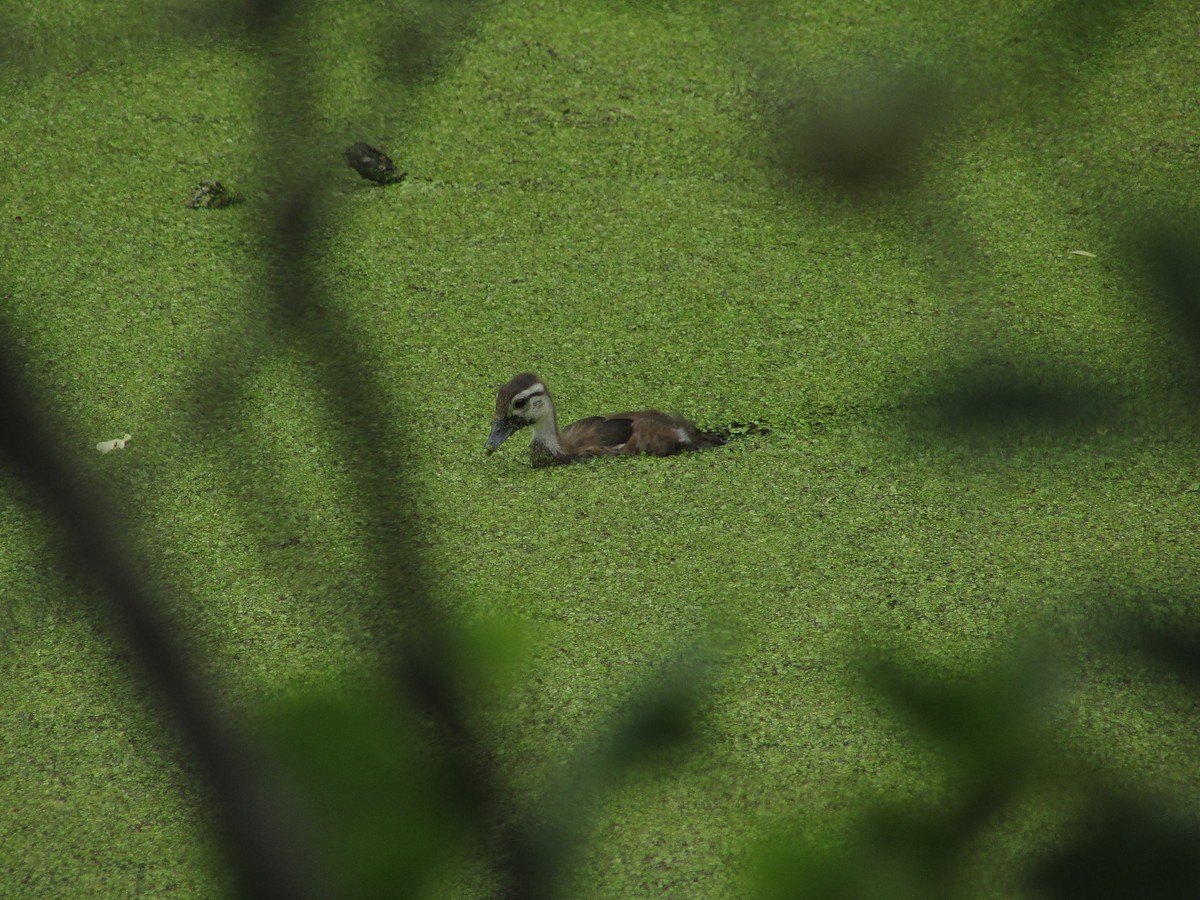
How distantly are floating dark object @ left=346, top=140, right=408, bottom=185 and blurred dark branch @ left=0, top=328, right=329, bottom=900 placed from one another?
2.40ft

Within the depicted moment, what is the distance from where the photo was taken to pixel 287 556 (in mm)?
1649

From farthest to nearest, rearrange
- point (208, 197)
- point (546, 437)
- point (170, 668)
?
point (208, 197) → point (546, 437) → point (170, 668)

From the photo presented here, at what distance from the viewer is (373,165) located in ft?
7.74

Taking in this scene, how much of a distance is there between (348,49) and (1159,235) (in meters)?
1.67

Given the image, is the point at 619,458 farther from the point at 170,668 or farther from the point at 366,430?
the point at 170,668

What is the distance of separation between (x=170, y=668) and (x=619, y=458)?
66 cm

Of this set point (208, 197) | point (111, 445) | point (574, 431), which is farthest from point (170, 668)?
point (208, 197)

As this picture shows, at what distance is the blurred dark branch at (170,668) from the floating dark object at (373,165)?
731mm

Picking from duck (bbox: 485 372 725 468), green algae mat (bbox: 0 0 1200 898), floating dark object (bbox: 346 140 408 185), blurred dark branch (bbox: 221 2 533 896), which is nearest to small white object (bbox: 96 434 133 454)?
green algae mat (bbox: 0 0 1200 898)

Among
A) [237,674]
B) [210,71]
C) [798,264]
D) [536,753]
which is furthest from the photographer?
[210,71]

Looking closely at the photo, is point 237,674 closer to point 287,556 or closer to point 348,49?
point 287,556

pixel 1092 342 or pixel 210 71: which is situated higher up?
pixel 1092 342

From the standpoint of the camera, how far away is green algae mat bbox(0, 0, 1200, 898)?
132cm

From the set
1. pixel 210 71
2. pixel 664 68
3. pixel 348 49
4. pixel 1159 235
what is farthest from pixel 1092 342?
pixel 210 71
